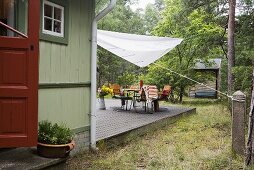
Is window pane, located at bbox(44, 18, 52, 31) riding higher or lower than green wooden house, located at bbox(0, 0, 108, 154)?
higher

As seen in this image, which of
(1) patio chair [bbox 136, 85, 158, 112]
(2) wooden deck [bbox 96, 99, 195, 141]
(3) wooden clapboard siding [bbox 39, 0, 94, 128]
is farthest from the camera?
(1) patio chair [bbox 136, 85, 158, 112]

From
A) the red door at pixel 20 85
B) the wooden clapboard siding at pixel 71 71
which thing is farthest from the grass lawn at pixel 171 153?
the red door at pixel 20 85

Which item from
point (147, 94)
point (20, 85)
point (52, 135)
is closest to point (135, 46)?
point (147, 94)

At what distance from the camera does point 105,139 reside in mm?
6137

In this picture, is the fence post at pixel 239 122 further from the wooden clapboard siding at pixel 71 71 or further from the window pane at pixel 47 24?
the window pane at pixel 47 24

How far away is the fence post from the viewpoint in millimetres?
5184

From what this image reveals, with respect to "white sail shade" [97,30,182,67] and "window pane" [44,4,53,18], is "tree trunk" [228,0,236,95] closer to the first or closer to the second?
"white sail shade" [97,30,182,67]

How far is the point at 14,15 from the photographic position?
4.00 m

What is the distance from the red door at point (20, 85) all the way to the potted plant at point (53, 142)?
0.27 meters

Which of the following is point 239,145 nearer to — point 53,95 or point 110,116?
point 53,95

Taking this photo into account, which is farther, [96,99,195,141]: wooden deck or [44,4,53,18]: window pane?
[96,99,195,141]: wooden deck

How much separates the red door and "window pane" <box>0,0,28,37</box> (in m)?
0.37

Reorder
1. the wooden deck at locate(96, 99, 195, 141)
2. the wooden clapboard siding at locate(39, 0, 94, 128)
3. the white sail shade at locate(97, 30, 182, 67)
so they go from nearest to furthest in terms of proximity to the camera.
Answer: the wooden clapboard siding at locate(39, 0, 94, 128), the wooden deck at locate(96, 99, 195, 141), the white sail shade at locate(97, 30, 182, 67)

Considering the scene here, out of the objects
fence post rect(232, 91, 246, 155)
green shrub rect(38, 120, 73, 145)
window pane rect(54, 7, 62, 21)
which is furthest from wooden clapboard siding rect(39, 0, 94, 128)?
fence post rect(232, 91, 246, 155)
